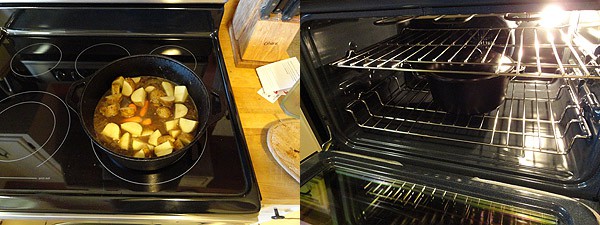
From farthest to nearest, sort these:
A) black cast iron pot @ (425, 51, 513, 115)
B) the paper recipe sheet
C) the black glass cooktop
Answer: the paper recipe sheet < black cast iron pot @ (425, 51, 513, 115) < the black glass cooktop

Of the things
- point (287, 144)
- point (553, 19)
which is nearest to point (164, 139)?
point (287, 144)

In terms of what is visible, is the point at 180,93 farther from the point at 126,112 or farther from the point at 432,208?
the point at 432,208

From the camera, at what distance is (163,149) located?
0.72 m

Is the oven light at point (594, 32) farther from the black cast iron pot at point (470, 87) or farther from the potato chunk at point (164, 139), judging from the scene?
the potato chunk at point (164, 139)

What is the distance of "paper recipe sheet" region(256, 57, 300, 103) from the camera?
3.02 feet

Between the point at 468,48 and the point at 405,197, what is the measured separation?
329mm

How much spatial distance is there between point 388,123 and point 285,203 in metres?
0.32

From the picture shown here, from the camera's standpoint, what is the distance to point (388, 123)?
0.93m

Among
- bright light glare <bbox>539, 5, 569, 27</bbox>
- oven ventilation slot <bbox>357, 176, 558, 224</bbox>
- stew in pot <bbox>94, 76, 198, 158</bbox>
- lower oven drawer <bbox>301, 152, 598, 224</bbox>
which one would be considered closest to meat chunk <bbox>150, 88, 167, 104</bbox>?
stew in pot <bbox>94, 76, 198, 158</bbox>

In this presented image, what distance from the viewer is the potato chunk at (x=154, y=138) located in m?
0.74

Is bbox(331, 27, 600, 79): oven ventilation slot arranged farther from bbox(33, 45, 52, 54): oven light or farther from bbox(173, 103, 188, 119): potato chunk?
bbox(33, 45, 52, 54): oven light

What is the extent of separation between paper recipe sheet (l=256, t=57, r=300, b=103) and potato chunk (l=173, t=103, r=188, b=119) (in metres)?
0.18

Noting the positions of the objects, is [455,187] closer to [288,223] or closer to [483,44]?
[483,44]

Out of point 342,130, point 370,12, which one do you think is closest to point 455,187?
point 342,130
